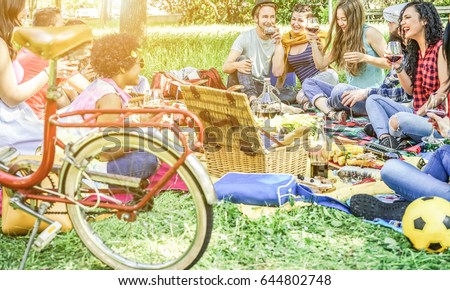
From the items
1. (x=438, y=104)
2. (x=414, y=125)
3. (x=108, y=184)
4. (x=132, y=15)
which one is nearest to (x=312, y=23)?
(x=414, y=125)

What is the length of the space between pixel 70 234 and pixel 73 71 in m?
1.53

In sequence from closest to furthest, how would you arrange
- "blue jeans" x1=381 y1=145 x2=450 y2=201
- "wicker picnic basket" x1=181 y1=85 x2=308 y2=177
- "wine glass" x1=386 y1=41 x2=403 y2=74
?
"blue jeans" x1=381 y1=145 x2=450 y2=201 < "wicker picnic basket" x1=181 y1=85 x2=308 y2=177 < "wine glass" x1=386 y1=41 x2=403 y2=74

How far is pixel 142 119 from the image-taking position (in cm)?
420

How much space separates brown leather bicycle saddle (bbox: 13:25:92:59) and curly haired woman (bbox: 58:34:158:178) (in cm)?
75

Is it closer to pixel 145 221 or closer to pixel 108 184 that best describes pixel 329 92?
pixel 145 221

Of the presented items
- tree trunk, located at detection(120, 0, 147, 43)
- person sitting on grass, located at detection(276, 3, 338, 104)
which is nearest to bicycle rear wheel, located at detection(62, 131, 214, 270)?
tree trunk, located at detection(120, 0, 147, 43)

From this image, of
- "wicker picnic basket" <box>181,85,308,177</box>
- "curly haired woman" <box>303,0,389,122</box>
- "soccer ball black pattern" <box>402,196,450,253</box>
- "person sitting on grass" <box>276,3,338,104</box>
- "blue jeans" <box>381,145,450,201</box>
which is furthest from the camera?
"person sitting on grass" <box>276,3,338,104</box>

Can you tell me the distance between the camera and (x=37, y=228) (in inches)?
126

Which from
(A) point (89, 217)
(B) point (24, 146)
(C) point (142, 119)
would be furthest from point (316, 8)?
(A) point (89, 217)

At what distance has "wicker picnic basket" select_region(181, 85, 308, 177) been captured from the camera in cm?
420

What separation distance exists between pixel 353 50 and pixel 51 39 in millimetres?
3675

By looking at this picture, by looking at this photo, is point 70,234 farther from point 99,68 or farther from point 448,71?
point 448,71

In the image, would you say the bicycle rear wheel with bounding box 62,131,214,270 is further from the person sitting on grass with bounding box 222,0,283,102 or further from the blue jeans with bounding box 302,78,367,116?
the blue jeans with bounding box 302,78,367,116
